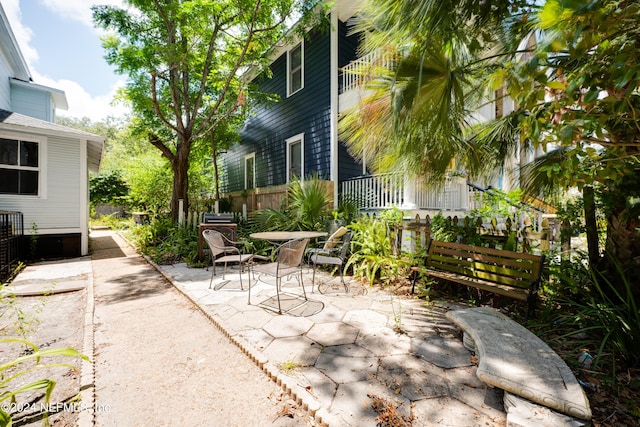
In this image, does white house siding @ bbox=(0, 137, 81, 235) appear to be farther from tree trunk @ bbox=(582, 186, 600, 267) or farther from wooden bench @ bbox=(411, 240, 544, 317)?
tree trunk @ bbox=(582, 186, 600, 267)

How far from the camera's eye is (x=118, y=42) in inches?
305

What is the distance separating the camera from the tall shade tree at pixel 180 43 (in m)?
7.29

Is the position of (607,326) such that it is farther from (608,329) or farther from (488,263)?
(488,263)

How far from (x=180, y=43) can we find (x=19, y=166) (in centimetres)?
522

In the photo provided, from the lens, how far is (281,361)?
94.9 inches

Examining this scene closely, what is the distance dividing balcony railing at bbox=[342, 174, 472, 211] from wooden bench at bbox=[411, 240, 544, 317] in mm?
2291

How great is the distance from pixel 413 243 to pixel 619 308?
2.83 metres

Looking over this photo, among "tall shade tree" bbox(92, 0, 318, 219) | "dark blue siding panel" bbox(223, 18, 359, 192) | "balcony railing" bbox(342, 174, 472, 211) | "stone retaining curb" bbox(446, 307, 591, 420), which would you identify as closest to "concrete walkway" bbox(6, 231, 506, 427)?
"stone retaining curb" bbox(446, 307, 591, 420)

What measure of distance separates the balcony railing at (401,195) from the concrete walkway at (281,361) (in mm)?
3096

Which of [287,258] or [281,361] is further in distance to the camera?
[287,258]

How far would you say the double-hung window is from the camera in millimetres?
7066

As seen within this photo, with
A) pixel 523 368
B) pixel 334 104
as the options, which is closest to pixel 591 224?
pixel 523 368

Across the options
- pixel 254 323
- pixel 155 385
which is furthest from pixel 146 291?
pixel 155 385

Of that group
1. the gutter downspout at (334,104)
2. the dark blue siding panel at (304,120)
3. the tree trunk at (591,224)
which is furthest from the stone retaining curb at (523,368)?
the dark blue siding panel at (304,120)
